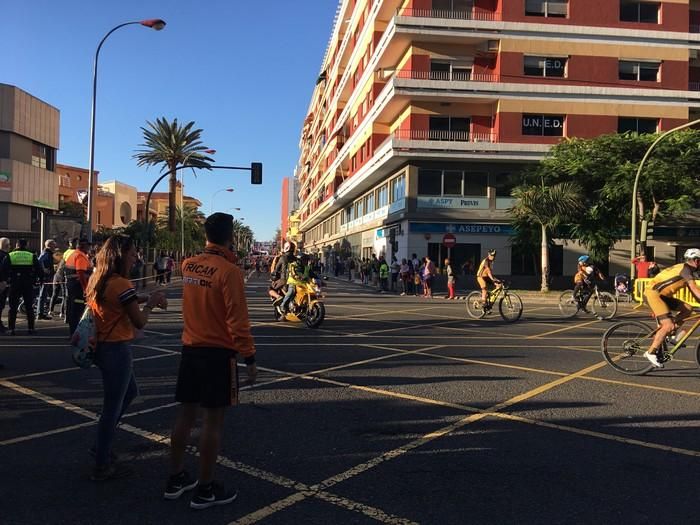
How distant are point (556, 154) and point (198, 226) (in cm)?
5236

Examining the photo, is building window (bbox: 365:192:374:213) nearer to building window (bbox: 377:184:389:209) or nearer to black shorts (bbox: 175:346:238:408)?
building window (bbox: 377:184:389:209)

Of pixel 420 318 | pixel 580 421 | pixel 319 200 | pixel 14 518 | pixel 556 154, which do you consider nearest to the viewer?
pixel 14 518

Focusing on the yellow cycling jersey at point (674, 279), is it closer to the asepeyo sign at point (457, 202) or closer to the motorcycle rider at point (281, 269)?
the motorcycle rider at point (281, 269)

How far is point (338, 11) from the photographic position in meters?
53.7

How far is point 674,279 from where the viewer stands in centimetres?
736

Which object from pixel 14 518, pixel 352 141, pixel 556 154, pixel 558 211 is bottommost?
pixel 14 518

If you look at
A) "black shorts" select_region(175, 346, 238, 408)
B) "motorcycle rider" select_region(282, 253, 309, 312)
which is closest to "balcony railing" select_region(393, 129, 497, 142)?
"motorcycle rider" select_region(282, 253, 309, 312)

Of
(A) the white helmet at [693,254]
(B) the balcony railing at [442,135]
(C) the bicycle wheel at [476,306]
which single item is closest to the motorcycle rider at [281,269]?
(C) the bicycle wheel at [476,306]

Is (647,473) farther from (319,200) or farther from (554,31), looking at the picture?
(319,200)

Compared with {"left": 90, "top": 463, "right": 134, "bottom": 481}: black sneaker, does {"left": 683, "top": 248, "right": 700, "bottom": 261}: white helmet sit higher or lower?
higher

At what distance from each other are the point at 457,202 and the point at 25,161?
2817 centimetres

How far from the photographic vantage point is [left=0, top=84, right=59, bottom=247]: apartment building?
35.6 metres

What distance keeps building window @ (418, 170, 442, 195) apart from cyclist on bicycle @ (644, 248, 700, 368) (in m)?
24.8

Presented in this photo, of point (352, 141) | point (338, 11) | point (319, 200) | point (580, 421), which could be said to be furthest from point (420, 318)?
point (319, 200)
